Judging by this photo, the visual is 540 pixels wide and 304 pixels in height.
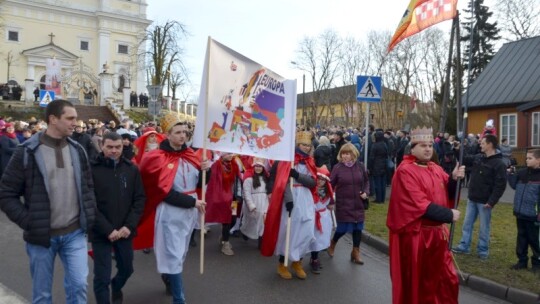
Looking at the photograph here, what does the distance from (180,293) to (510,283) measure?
4233mm

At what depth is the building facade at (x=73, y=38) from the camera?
5697 cm

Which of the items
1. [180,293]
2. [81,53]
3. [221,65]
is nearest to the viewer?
[180,293]

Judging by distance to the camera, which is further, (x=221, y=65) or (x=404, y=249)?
(x=221, y=65)

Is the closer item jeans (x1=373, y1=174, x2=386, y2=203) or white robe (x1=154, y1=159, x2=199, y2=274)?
white robe (x1=154, y1=159, x2=199, y2=274)

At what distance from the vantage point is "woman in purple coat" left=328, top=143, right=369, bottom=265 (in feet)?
25.2

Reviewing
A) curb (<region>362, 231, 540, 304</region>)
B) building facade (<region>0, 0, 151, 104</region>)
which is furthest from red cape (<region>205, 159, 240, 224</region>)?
building facade (<region>0, 0, 151, 104</region>)

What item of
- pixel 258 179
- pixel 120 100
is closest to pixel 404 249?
pixel 258 179

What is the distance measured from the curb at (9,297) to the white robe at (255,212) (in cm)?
355

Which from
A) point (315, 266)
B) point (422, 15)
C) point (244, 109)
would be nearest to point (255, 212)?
point (315, 266)

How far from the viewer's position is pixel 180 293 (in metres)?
5.23

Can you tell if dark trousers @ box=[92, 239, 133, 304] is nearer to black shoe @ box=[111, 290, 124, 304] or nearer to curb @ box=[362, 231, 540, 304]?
black shoe @ box=[111, 290, 124, 304]

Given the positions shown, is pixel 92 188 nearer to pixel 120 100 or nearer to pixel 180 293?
pixel 180 293

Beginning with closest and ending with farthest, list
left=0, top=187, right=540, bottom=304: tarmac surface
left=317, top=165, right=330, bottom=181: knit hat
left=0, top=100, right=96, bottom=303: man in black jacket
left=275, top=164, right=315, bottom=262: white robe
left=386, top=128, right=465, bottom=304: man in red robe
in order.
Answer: left=0, top=100, right=96, bottom=303: man in black jacket → left=386, top=128, right=465, bottom=304: man in red robe → left=0, top=187, right=540, bottom=304: tarmac surface → left=275, top=164, right=315, bottom=262: white robe → left=317, top=165, right=330, bottom=181: knit hat

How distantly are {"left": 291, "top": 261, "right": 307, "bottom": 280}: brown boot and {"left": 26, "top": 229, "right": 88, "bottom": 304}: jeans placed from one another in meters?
3.25
